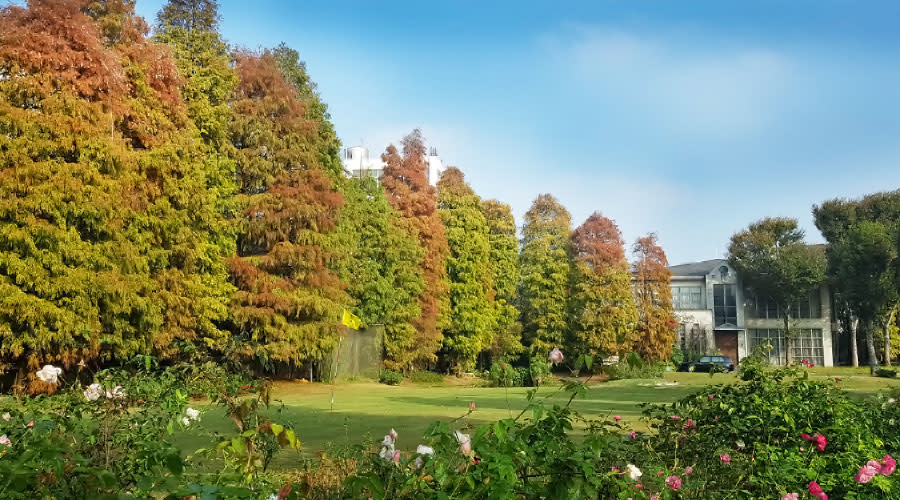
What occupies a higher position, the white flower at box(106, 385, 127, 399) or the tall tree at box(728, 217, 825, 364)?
the tall tree at box(728, 217, 825, 364)

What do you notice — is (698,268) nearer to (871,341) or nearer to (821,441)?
(871,341)

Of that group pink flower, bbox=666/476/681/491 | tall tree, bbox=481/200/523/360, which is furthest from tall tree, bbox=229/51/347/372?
pink flower, bbox=666/476/681/491

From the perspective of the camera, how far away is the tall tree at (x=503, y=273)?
113 feet

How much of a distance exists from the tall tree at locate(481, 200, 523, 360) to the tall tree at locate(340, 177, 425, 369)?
22.3 ft

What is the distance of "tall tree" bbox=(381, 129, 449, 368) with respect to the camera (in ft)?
97.3

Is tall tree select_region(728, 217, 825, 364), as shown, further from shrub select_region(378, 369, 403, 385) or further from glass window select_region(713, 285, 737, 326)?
shrub select_region(378, 369, 403, 385)

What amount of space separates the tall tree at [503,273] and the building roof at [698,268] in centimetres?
1291

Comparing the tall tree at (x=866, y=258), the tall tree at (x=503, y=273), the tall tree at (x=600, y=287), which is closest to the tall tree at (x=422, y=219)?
the tall tree at (x=503, y=273)

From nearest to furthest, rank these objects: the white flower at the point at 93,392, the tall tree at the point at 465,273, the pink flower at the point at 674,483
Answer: the pink flower at the point at 674,483 → the white flower at the point at 93,392 → the tall tree at the point at 465,273

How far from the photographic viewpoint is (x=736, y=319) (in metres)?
42.3

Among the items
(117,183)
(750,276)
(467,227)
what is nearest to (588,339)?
(467,227)

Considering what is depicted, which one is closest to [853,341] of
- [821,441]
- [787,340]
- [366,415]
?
[787,340]

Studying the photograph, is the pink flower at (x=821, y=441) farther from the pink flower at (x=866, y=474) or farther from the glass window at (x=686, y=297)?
the glass window at (x=686, y=297)

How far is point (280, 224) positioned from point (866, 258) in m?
31.5
